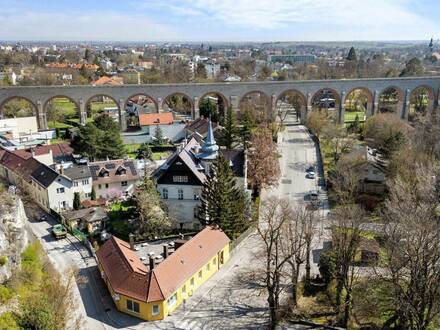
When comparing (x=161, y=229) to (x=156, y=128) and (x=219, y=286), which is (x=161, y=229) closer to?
Answer: (x=219, y=286)

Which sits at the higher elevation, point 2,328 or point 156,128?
point 156,128

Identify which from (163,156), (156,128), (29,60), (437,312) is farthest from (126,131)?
(29,60)

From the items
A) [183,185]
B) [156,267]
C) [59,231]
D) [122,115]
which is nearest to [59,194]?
[59,231]

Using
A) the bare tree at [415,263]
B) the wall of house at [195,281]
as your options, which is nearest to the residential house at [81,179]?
the wall of house at [195,281]

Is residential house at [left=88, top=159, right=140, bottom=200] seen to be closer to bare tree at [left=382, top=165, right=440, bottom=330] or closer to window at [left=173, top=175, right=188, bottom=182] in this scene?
window at [left=173, top=175, right=188, bottom=182]

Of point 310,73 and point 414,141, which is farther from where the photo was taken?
point 310,73
